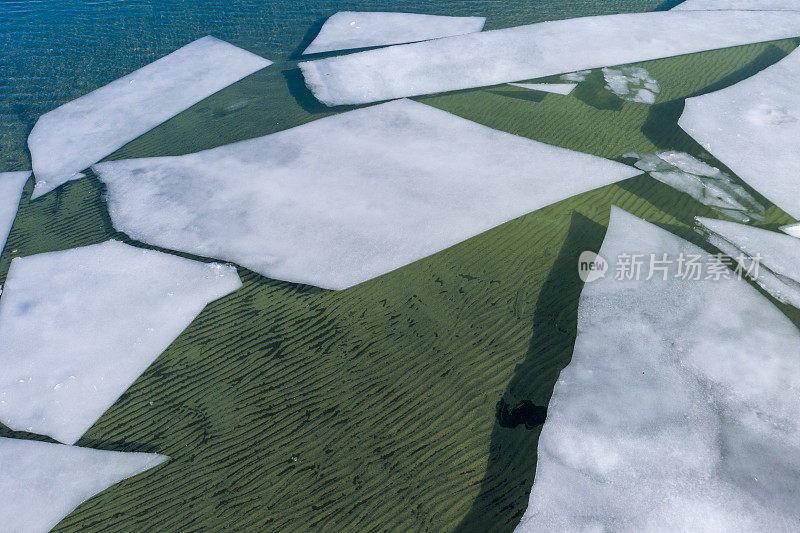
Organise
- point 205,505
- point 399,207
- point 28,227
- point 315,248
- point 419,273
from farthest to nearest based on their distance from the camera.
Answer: point 28,227 → point 399,207 → point 315,248 → point 419,273 → point 205,505

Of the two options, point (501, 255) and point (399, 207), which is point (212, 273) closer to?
point (399, 207)

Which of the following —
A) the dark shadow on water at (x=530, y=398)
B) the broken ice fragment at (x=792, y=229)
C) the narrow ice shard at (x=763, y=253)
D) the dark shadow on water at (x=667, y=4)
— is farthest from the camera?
the dark shadow on water at (x=667, y=4)

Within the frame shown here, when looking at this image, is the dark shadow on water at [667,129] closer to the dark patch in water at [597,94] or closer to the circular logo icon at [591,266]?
the dark patch in water at [597,94]

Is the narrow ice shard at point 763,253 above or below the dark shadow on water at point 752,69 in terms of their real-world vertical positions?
below

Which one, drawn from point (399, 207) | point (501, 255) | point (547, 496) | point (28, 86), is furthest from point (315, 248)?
point (28, 86)

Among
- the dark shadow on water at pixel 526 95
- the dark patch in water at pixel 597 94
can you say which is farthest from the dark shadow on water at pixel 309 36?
the dark patch in water at pixel 597 94

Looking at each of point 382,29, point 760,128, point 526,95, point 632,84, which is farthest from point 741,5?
point 382,29
